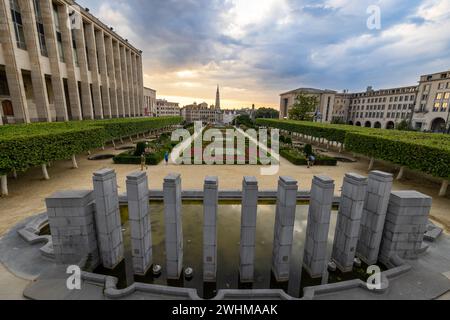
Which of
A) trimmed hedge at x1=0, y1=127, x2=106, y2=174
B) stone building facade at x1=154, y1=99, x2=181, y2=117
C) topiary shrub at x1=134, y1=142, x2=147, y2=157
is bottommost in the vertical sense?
topiary shrub at x1=134, y1=142, x2=147, y2=157

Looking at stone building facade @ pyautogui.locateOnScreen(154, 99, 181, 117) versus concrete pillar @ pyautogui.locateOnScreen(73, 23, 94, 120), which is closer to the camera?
concrete pillar @ pyautogui.locateOnScreen(73, 23, 94, 120)

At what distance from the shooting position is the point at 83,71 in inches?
1766

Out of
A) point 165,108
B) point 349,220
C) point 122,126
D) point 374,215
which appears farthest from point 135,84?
point 165,108

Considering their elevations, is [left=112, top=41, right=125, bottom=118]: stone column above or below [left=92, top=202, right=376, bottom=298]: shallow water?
above

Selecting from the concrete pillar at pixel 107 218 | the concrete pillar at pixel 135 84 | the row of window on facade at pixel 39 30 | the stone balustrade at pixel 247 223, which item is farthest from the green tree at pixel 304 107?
the concrete pillar at pixel 107 218

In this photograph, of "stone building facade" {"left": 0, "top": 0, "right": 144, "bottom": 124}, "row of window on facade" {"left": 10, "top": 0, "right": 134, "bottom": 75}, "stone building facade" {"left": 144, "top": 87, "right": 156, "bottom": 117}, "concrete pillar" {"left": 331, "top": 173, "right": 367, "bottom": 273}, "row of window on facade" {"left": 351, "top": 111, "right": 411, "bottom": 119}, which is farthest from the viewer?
"stone building facade" {"left": 144, "top": 87, "right": 156, "bottom": 117}

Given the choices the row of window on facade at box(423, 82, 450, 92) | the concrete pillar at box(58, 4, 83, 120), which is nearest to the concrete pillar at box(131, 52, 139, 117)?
the concrete pillar at box(58, 4, 83, 120)

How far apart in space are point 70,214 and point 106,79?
5572 centimetres

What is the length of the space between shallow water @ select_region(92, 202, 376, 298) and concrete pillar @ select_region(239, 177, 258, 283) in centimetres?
65

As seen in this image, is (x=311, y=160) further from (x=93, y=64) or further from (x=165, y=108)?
(x=165, y=108)

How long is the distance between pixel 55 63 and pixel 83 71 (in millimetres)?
8548

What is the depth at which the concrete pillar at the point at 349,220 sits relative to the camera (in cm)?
938

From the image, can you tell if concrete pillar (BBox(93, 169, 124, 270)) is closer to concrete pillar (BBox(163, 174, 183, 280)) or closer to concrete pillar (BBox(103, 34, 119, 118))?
concrete pillar (BBox(163, 174, 183, 280))

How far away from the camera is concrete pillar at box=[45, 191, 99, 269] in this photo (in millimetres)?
9211
